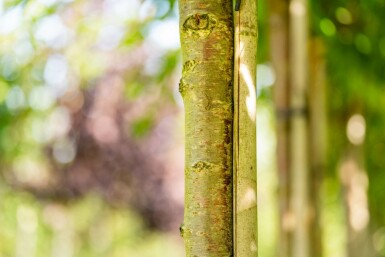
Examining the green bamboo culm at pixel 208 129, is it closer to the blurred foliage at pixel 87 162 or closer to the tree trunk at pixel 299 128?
the tree trunk at pixel 299 128

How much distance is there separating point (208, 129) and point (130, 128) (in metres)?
5.55

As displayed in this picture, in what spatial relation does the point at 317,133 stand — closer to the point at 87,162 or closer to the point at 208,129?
the point at 208,129

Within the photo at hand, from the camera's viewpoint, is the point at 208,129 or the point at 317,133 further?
the point at 317,133

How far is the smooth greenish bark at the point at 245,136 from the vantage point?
113 cm

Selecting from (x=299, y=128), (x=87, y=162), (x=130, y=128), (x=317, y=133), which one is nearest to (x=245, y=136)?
(x=299, y=128)

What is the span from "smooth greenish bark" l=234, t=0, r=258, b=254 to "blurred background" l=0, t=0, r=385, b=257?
1.06 m

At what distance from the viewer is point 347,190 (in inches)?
151

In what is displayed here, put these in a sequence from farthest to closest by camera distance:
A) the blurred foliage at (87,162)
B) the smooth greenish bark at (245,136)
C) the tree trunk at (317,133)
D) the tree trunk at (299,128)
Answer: the blurred foliage at (87,162) → the tree trunk at (317,133) → the tree trunk at (299,128) → the smooth greenish bark at (245,136)

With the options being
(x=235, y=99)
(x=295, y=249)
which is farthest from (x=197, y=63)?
(x=295, y=249)

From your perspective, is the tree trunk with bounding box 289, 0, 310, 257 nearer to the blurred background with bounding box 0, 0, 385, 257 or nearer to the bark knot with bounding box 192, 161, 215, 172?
the blurred background with bounding box 0, 0, 385, 257

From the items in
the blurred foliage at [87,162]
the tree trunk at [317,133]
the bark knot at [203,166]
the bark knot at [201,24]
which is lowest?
the bark knot at [203,166]

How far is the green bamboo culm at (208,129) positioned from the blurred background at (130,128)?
1045 millimetres

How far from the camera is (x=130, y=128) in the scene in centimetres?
666

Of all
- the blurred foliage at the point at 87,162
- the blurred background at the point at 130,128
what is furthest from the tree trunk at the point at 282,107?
the blurred foliage at the point at 87,162
